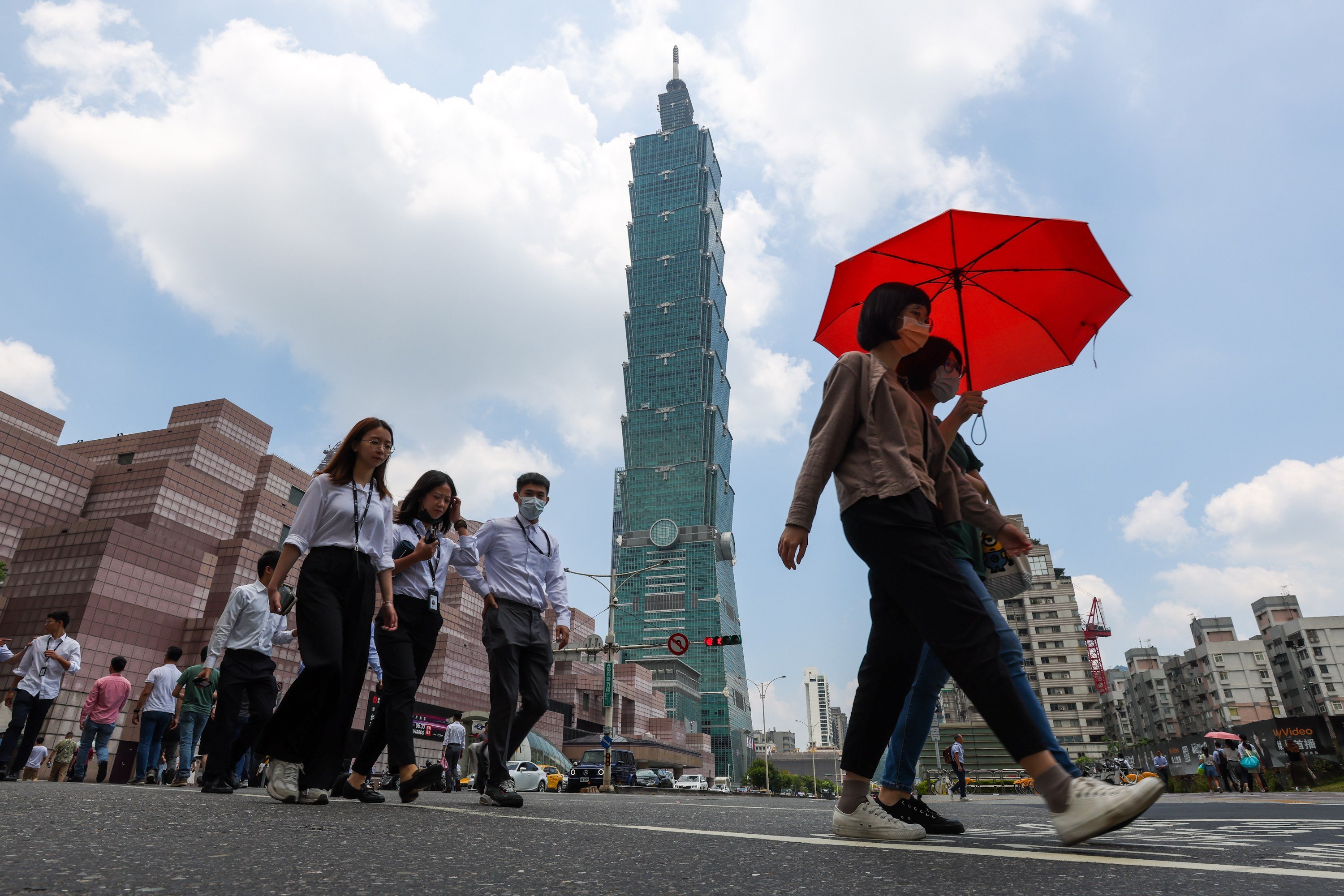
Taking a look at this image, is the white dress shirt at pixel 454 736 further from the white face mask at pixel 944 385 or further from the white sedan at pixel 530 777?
the white face mask at pixel 944 385

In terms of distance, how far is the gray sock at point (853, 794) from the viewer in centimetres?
249

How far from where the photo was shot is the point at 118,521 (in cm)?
4125

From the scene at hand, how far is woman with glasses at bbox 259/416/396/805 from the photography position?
3.57 meters

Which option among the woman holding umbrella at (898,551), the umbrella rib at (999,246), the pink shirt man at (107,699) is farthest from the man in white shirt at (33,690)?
the umbrella rib at (999,246)

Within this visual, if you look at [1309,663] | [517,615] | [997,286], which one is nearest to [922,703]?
[517,615]

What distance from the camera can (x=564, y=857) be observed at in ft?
5.96

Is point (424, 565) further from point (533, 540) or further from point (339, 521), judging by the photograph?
point (339, 521)

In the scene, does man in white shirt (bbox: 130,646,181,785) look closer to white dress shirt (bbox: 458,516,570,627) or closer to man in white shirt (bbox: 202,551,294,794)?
man in white shirt (bbox: 202,551,294,794)

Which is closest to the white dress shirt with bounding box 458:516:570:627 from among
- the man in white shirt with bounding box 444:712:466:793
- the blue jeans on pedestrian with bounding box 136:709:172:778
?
the blue jeans on pedestrian with bounding box 136:709:172:778

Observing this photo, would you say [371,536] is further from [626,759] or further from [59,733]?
[59,733]

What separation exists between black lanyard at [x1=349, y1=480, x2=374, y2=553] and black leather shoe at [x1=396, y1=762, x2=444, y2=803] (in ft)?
3.85

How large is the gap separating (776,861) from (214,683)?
982 centimetres

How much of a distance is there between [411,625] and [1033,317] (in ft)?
13.9

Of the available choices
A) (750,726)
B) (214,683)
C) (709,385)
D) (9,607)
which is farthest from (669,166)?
(214,683)
